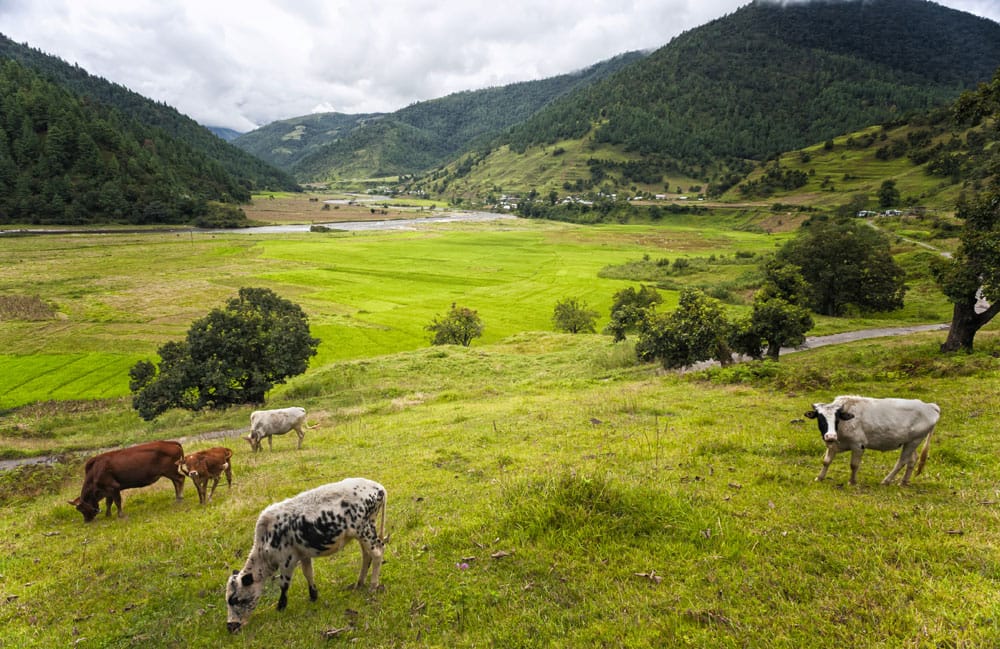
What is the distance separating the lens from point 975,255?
2403 cm

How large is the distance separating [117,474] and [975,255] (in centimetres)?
3919

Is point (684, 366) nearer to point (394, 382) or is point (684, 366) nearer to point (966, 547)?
point (394, 382)

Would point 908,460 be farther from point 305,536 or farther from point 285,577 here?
point 285,577

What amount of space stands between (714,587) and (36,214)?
246155 millimetres

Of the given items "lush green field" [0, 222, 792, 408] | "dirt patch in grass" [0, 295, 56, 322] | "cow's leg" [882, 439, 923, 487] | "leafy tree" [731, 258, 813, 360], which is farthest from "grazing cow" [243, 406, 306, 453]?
"dirt patch in grass" [0, 295, 56, 322]

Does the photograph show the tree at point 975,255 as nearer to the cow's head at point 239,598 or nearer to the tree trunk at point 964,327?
the tree trunk at point 964,327

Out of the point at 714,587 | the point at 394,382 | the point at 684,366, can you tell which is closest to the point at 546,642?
the point at 714,587

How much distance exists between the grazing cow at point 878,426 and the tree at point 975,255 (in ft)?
62.5

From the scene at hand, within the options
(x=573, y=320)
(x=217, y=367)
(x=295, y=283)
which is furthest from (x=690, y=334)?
(x=295, y=283)

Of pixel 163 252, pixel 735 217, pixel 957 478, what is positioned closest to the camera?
pixel 957 478

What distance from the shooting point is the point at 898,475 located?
10.6m

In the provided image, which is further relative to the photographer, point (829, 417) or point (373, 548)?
point (829, 417)

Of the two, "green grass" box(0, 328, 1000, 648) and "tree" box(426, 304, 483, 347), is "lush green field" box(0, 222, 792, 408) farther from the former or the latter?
"green grass" box(0, 328, 1000, 648)

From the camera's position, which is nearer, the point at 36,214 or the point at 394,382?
the point at 394,382
